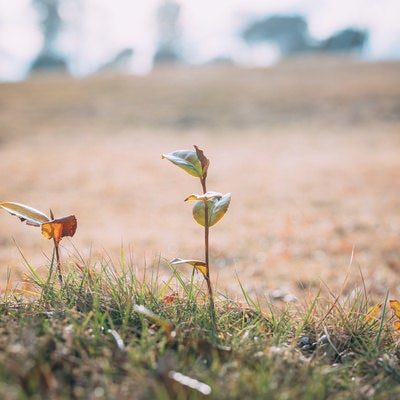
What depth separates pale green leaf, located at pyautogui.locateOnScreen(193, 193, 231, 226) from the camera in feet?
4.09

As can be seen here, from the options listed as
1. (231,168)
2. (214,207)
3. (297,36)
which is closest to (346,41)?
(297,36)

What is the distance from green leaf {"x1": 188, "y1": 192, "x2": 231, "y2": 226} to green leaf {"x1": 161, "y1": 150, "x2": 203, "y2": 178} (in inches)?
2.8

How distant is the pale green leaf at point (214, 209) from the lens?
125cm

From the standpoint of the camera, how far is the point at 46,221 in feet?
4.26

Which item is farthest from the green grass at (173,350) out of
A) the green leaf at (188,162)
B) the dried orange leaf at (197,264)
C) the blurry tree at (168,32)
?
the blurry tree at (168,32)

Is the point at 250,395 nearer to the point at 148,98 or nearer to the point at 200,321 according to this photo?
the point at 200,321

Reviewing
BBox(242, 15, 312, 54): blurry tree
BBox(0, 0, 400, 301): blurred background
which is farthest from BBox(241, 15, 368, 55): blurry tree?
BBox(0, 0, 400, 301): blurred background

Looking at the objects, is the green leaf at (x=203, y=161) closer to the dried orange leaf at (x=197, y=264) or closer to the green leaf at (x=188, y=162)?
the green leaf at (x=188, y=162)

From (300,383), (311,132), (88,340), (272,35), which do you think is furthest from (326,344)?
(272,35)

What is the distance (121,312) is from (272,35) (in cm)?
5190

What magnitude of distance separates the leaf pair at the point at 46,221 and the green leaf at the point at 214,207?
363 mm

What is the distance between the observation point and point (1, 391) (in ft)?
2.52

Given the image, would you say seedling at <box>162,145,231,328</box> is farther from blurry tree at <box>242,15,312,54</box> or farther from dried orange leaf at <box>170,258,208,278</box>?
blurry tree at <box>242,15,312,54</box>

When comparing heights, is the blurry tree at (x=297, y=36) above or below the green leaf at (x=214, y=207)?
above
